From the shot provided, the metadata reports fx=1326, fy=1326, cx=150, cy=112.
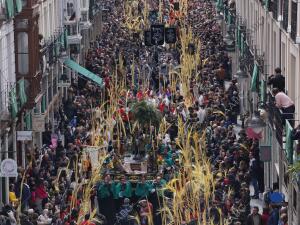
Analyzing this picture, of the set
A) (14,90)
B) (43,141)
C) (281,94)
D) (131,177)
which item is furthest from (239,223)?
(43,141)

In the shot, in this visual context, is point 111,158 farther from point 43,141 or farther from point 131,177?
point 43,141

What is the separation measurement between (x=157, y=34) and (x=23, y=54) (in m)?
28.4

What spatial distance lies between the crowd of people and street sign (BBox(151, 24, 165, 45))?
6.31 m

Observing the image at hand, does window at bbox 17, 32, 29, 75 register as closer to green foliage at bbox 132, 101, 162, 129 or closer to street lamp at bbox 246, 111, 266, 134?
green foliage at bbox 132, 101, 162, 129

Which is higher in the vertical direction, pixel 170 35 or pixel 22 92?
pixel 170 35

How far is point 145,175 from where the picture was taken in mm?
40500

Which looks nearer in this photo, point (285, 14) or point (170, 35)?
point (285, 14)

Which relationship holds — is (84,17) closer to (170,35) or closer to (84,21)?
(84,21)

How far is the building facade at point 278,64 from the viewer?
3534cm

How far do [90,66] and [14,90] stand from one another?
24540 millimetres

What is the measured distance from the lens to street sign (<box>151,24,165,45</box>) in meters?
75.7

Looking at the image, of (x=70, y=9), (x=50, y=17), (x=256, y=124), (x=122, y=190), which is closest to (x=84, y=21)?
(x=70, y=9)

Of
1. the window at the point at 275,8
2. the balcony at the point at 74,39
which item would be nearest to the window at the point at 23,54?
the window at the point at 275,8

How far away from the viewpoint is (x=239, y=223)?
31.6 m
